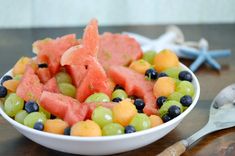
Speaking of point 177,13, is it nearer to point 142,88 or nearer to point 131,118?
point 142,88

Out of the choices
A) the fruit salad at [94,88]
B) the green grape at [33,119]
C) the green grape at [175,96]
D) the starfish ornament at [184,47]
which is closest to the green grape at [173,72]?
the fruit salad at [94,88]

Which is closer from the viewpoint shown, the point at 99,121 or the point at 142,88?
the point at 99,121

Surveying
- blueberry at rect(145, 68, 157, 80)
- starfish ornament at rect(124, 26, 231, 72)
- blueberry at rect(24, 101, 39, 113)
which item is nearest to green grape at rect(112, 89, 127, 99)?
blueberry at rect(145, 68, 157, 80)

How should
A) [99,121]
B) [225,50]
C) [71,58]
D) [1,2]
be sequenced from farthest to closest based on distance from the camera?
[1,2], [225,50], [71,58], [99,121]

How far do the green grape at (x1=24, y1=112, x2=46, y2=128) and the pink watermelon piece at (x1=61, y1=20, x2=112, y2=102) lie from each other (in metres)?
0.14

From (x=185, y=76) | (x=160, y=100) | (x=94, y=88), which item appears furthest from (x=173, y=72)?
(x=94, y=88)

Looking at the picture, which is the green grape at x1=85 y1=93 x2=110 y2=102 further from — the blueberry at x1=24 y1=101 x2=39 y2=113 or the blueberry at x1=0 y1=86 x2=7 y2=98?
the blueberry at x1=0 y1=86 x2=7 y2=98

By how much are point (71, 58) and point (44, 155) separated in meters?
0.26

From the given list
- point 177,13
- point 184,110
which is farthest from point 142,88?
point 177,13

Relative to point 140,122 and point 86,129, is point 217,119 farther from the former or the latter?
point 86,129

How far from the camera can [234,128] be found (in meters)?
1.22

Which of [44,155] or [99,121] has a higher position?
[99,121]

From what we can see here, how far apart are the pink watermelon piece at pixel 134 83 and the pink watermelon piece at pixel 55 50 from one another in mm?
143

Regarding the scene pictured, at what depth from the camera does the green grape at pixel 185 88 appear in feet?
3.81
